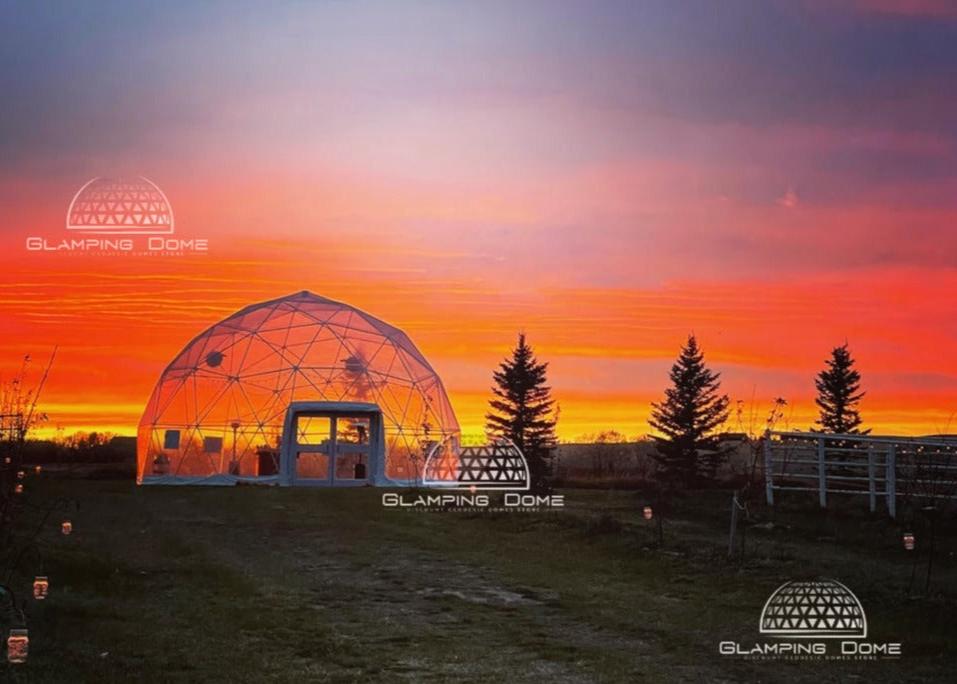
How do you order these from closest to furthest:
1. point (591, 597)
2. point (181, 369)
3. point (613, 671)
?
point (613, 671) → point (591, 597) → point (181, 369)

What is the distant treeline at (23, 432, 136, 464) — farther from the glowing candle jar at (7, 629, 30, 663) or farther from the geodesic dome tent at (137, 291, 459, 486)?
the glowing candle jar at (7, 629, 30, 663)

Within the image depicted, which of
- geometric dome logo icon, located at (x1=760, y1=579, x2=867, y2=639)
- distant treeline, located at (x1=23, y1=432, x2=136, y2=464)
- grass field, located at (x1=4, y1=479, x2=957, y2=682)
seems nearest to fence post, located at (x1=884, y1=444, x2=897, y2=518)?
grass field, located at (x1=4, y1=479, x2=957, y2=682)

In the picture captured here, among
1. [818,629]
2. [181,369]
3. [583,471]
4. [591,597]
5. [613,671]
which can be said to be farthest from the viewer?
[583,471]

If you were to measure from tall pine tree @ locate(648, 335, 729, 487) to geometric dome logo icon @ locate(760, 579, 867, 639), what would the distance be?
35068 millimetres

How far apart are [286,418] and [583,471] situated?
49.3ft

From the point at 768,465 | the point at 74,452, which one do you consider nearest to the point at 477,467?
the point at 768,465

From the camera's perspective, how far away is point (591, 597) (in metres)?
14.9

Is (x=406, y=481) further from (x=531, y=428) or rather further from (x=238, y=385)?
(x=531, y=428)

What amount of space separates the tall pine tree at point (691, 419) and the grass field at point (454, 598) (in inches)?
944

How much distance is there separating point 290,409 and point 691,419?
1925 centimetres

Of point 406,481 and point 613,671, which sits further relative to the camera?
point 406,481

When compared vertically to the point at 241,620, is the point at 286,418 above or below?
above

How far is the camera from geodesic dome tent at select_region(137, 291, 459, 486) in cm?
4009

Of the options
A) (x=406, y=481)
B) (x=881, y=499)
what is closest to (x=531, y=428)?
(x=406, y=481)
